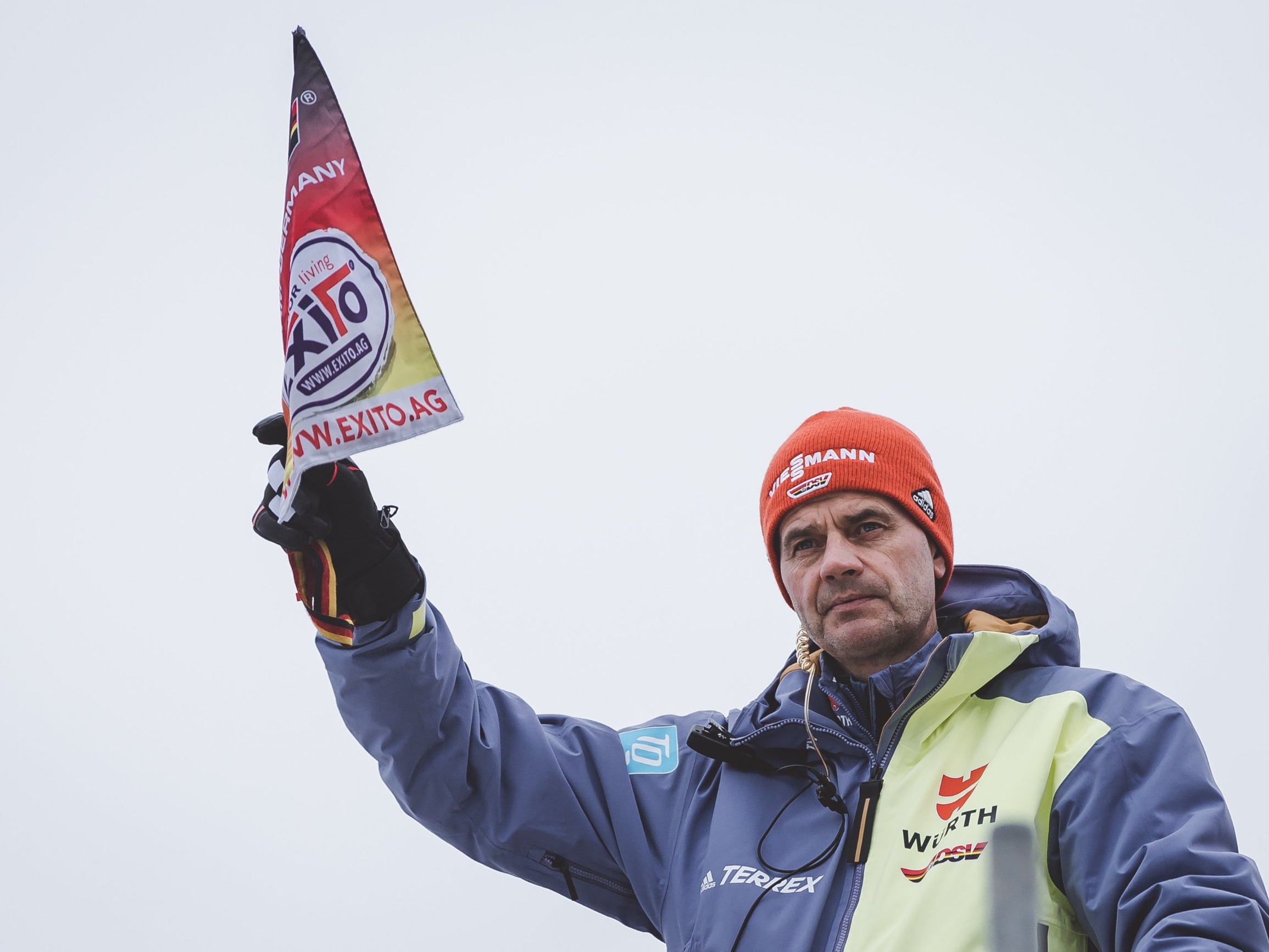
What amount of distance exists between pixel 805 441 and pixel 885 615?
0.63 m

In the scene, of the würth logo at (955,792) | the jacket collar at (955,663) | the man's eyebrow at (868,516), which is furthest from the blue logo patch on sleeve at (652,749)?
the würth logo at (955,792)

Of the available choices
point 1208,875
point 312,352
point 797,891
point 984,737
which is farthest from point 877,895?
point 312,352

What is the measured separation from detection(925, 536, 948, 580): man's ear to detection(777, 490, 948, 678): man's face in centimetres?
8

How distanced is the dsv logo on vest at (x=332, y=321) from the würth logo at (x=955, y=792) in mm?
1557

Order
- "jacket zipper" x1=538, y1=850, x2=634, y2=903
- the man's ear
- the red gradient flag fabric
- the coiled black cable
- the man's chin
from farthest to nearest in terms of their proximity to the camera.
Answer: the man's ear, "jacket zipper" x1=538, y1=850, x2=634, y2=903, the man's chin, the coiled black cable, the red gradient flag fabric

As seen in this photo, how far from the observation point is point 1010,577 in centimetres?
367

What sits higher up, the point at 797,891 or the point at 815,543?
the point at 815,543

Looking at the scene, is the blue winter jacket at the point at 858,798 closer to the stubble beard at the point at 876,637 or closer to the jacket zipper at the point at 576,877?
the jacket zipper at the point at 576,877

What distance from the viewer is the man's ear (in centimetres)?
382

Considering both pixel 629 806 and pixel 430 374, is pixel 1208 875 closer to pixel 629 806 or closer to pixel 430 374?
pixel 629 806

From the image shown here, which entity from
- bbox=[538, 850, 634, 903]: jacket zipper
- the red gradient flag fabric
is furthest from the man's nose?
the red gradient flag fabric

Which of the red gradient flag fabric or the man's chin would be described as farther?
the man's chin

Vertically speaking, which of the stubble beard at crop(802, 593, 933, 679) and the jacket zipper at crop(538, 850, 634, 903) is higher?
the stubble beard at crop(802, 593, 933, 679)

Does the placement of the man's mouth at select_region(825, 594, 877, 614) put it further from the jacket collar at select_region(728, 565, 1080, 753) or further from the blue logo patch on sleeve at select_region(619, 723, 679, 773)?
the blue logo patch on sleeve at select_region(619, 723, 679, 773)
